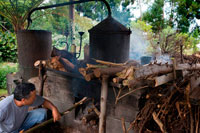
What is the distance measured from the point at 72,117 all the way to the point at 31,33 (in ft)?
7.85

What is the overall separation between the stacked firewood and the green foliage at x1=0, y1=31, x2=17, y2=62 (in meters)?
8.39

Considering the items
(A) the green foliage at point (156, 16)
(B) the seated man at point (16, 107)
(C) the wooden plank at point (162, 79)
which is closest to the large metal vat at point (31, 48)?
(B) the seated man at point (16, 107)

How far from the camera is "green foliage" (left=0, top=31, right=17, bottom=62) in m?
9.31

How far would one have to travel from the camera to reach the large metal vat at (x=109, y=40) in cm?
360

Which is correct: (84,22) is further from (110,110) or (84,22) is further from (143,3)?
(110,110)

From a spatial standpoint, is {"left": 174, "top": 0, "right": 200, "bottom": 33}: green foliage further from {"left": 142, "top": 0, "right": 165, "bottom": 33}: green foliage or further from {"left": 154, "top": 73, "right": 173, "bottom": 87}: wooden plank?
{"left": 154, "top": 73, "right": 173, "bottom": 87}: wooden plank

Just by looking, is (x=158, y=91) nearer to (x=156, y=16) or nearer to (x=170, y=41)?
(x=170, y=41)

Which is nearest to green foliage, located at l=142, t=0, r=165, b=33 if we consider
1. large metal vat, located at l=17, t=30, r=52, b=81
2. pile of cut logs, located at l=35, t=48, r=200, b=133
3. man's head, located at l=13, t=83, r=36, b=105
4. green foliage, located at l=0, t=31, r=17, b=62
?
large metal vat, located at l=17, t=30, r=52, b=81

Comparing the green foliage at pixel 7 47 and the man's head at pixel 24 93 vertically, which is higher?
the green foliage at pixel 7 47

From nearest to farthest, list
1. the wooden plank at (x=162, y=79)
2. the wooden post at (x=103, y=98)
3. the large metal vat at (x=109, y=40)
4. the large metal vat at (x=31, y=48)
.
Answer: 1. the wooden plank at (x=162, y=79)
2. the wooden post at (x=103, y=98)
3. the large metal vat at (x=109, y=40)
4. the large metal vat at (x=31, y=48)

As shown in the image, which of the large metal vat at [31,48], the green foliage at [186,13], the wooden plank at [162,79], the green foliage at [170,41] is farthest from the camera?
the green foliage at [186,13]

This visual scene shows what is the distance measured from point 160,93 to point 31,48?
3455 millimetres

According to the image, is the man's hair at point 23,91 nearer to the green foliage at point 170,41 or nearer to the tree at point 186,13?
the green foliage at point 170,41

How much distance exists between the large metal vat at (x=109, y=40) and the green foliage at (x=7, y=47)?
23.7 ft
